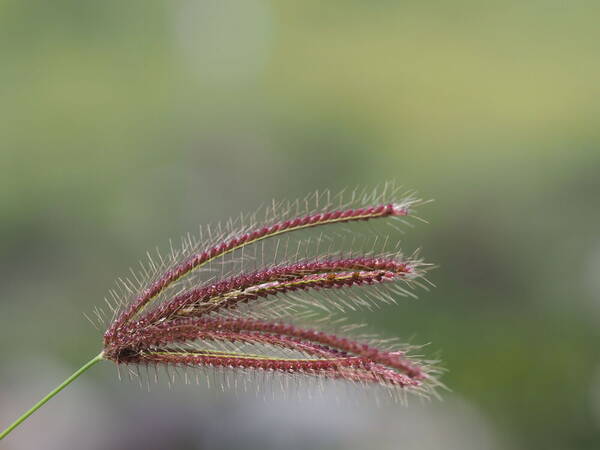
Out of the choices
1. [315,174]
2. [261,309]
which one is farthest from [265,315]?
[315,174]

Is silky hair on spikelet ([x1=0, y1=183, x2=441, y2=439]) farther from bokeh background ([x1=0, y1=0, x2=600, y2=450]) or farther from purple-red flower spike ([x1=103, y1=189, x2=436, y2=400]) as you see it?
bokeh background ([x1=0, y1=0, x2=600, y2=450])

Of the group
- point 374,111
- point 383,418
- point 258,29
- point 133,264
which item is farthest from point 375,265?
point 258,29

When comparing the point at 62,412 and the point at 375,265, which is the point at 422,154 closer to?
the point at 62,412

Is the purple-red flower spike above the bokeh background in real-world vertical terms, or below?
above

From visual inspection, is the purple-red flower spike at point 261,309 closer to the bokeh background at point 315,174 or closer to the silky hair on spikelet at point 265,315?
the silky hair on spikelet at point 265,315

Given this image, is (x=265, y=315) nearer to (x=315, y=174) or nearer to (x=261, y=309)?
(x=261, y=309)

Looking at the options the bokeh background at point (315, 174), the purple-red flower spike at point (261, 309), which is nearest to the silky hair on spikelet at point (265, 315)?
the purple-red flower spike at point (261, 309)

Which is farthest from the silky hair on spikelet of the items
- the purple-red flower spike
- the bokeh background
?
the bokeh background
